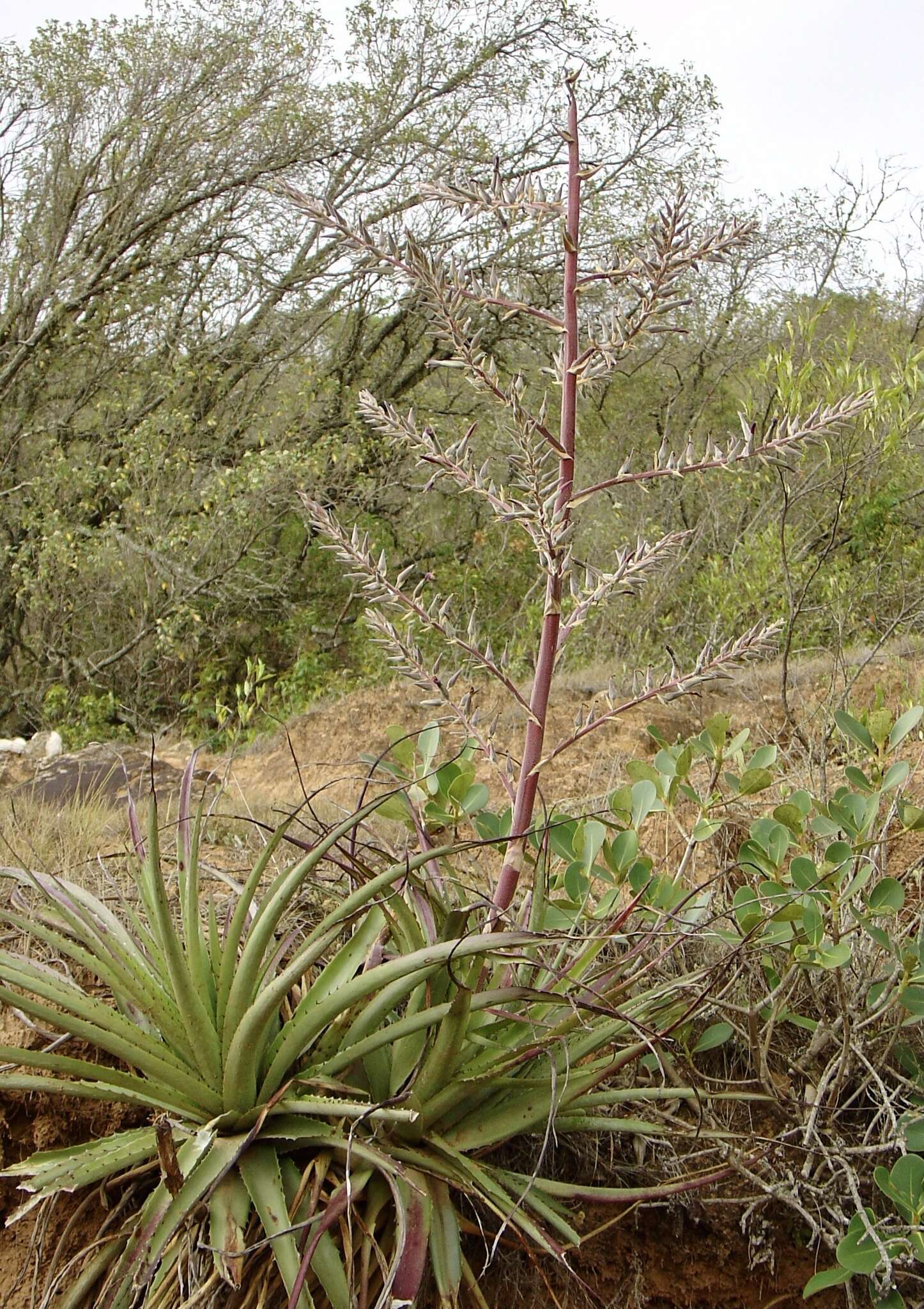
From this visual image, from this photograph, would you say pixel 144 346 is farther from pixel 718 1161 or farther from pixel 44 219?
pixel 718 1161

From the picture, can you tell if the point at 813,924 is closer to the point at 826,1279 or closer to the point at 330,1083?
the point at 826,1279

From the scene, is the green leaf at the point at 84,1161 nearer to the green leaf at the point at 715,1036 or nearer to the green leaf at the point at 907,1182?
the green leaf at the point at 715,1036

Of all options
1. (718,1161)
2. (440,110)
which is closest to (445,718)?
(718,1161)

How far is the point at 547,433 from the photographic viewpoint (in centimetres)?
198

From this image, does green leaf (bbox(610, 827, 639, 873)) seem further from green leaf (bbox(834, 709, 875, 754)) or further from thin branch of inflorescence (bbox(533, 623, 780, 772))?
green leaf (bbox(834, 709, 875, 754))

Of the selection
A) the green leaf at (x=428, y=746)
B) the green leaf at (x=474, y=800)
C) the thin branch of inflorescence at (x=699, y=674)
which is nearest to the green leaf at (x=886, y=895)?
the thin branch of inflorescence at (x=699, y=674)

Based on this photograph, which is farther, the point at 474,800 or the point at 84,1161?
the point at 474,800

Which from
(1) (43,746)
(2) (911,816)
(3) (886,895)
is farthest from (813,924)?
(1) (43,746)

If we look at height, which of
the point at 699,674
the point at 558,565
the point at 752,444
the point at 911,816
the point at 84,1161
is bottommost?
the point at 84,1161

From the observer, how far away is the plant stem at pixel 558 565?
6.70 ft

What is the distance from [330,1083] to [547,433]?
48.6 inches

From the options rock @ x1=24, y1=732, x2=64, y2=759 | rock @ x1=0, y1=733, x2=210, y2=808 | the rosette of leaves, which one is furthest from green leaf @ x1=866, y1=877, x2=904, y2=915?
rock @ x1=24, y1=732, x2=64, y2=759

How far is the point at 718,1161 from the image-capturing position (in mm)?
2256

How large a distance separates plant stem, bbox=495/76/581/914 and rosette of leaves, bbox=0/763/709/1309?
162 millimetres
